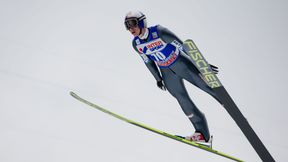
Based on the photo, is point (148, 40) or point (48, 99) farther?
point (48, 99)

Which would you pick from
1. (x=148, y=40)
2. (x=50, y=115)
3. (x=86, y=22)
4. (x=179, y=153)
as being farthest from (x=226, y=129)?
(x=86, y=22)

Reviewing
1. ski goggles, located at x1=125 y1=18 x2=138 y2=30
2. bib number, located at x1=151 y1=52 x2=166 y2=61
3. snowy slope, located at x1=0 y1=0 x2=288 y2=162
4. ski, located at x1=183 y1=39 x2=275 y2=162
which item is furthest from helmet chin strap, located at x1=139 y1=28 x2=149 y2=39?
snowy slope, located at x1=0 y1=0 x2=288 y2=162

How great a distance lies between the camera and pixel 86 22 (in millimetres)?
6750

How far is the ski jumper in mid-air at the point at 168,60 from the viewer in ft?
13.6

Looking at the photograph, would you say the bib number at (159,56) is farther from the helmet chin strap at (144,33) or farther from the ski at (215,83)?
the ski at (215,83)

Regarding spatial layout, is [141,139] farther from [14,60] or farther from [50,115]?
[14,60]

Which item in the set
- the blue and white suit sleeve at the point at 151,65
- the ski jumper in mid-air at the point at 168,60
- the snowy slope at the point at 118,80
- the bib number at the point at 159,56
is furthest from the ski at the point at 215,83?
the snowy slope at the point at 118,80

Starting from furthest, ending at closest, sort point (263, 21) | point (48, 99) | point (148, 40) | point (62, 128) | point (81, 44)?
point (263, 21) → point (81, 44) → point (48, 99) → point (62, 128) → point (148, 40)

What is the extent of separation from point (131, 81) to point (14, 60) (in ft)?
6.66

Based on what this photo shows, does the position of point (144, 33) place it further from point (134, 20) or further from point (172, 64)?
point (172, 64)

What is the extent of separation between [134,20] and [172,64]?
716mm

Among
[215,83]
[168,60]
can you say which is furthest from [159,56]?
[215,83]

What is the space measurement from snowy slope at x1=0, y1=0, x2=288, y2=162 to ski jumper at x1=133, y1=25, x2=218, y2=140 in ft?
2.52

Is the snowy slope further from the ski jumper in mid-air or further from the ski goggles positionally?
the ski goggles
